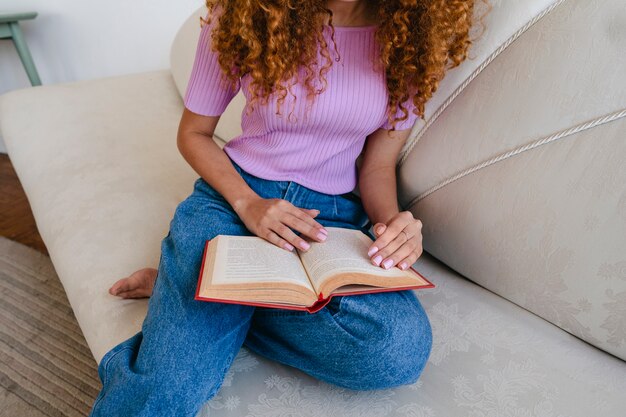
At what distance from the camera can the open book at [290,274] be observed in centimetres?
53

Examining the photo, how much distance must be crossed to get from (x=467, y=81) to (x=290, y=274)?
1.58 ft

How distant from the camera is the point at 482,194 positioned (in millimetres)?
749

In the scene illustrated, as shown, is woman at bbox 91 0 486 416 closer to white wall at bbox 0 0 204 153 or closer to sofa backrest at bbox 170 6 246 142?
sofa backrest at bbox 170 6 246 142

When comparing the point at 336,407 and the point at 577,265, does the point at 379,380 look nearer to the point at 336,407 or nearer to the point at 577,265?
the point at 336,407

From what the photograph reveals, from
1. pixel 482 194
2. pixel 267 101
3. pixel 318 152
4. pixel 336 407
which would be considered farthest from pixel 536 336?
pixel 267 101

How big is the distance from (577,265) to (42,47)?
2.39m

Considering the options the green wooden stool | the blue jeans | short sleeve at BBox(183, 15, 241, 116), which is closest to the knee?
the blue jeans

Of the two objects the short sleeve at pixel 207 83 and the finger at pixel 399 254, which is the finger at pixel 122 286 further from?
the finger at pixel 399 254

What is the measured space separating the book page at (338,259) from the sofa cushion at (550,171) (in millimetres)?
219

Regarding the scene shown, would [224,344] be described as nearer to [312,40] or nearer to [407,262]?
[407,262]

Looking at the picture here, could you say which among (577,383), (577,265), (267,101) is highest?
(267,101)

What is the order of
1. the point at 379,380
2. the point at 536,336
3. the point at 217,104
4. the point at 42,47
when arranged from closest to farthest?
the point at 379,380 < the point at 536,336 < the point at 217,104 < the point at 42,47

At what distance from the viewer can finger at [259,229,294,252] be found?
0.68 metres

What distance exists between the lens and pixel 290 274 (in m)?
0.58
